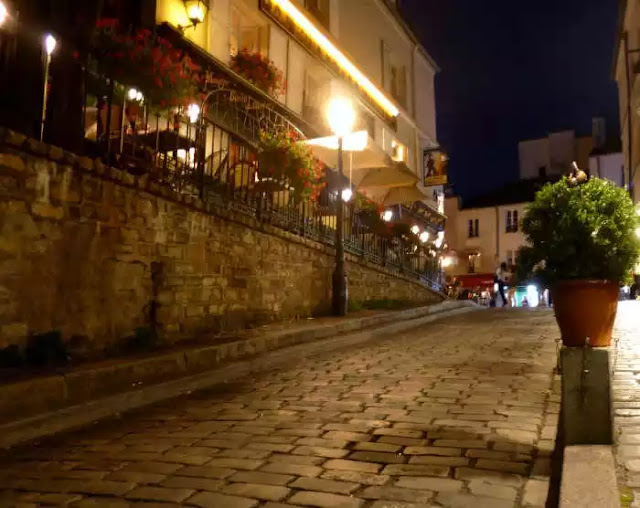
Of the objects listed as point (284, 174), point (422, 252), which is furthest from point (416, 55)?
point (284, 174)

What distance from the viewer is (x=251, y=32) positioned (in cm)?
1534

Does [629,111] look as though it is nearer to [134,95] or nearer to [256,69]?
[256,69]

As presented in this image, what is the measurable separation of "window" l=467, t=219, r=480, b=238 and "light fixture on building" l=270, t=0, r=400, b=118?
23.1 meters

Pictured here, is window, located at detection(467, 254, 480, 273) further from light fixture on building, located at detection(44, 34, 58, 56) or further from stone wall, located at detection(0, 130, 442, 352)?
light fixture on building, located at detection(44, 34, 58, 56)

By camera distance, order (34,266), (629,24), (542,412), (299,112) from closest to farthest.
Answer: (542,412)
(34,266)
(299,112)
(629,24)

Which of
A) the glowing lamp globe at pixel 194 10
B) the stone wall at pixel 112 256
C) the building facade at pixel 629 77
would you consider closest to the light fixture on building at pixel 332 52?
the glowing lamp globe at pixel 194 10

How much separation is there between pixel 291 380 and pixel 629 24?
26531mm

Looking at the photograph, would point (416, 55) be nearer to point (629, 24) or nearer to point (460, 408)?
point (629, 24)

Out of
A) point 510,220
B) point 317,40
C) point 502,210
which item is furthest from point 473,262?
point 317,40

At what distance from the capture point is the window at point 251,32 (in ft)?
48.8

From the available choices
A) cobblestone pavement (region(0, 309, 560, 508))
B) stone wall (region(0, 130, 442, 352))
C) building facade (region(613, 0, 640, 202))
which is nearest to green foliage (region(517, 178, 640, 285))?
cobblestone pavement (region(0, 309, 560, 508))

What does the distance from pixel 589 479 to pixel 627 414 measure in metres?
1.86

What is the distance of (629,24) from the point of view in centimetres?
2572

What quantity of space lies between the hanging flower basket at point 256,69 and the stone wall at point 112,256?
5.43 m
